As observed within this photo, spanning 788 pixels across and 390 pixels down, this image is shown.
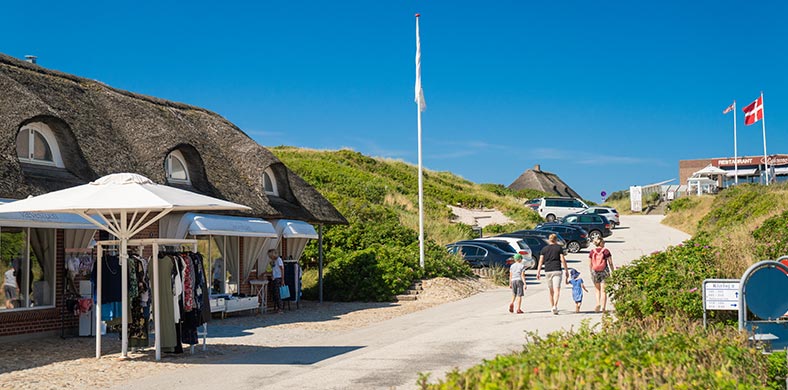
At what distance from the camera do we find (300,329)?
56.3 ft

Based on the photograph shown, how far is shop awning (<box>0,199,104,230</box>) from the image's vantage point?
13922 mm

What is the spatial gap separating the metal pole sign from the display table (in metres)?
12.4

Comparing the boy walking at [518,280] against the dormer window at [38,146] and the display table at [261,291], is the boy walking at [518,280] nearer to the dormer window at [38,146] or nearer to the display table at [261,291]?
the display table at [261,291]

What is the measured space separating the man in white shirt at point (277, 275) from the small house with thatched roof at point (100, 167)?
0.26 metres

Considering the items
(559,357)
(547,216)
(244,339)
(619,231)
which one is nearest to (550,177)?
(547,216)

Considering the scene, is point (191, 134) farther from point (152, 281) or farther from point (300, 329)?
point (152, 281)

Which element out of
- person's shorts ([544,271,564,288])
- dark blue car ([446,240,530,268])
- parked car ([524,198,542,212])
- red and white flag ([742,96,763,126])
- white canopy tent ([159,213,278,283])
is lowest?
person's shorts ([544,271,564,288])

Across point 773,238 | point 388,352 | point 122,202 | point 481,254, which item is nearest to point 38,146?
point 122,202

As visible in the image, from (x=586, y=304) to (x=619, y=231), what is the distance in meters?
29.7

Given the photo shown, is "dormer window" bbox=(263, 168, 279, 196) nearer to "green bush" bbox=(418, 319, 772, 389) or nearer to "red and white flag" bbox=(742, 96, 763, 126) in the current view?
"green bush" bbox=(418, 319, 772, 389)

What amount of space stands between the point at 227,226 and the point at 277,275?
3.09 metres

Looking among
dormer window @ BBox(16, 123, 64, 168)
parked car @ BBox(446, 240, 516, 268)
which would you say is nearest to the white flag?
parked car @ BBox(446, 240, 516, 268)

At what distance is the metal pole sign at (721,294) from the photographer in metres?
10.4

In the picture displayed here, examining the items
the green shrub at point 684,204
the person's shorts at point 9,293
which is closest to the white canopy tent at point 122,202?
the person's shorts at point 9,293
